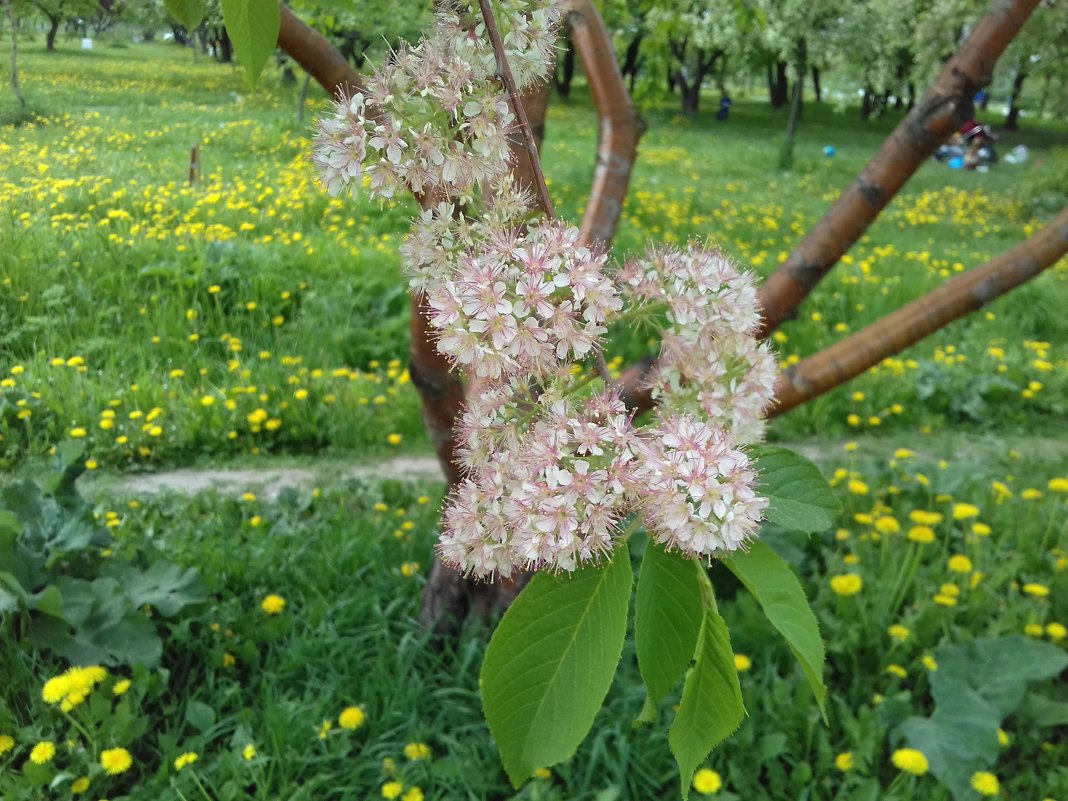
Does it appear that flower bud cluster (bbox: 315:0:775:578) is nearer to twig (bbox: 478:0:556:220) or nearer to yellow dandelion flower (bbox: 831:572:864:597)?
twig (bbox: 478:0:556:220)

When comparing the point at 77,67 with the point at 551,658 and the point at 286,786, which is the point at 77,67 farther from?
the point at 551,658

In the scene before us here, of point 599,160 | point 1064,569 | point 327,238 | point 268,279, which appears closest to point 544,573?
point 599,160

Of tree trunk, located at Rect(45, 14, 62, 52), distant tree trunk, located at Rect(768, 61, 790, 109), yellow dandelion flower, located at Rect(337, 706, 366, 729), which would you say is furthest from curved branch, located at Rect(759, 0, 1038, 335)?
distant tree trunk, located at Rect(768, 61, 790, 109)

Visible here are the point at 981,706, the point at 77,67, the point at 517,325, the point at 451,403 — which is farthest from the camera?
the point at 77,67

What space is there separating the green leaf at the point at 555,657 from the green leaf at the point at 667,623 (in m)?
0.03

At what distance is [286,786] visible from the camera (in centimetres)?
165

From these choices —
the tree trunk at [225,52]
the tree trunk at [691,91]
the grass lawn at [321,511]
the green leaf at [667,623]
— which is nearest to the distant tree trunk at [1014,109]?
the tree trunk at [691,91]

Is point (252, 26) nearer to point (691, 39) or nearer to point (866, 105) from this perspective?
point (691, 39)

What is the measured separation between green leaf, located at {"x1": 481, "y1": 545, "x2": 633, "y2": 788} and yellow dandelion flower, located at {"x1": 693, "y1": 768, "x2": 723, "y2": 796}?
3.80 ft

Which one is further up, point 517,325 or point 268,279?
point 517,325

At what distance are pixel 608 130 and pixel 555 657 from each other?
149 cm

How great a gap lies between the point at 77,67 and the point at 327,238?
5.84 feet

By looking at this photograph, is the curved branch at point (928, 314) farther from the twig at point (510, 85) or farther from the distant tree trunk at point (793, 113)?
the distant tree trunk at point (793, 113)

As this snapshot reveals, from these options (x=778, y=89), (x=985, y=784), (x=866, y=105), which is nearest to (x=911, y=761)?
(x=985, y=784)
